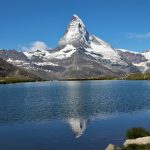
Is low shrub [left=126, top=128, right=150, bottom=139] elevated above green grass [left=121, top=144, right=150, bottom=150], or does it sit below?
above

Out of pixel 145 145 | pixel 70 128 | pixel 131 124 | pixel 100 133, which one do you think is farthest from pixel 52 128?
pixel 145 145

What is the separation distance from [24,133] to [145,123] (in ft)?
83.4

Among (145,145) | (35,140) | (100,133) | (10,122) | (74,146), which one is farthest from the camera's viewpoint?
(10,122)

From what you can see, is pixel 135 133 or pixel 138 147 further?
pixel 135 133

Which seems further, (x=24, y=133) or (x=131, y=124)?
(x=131, y=124)

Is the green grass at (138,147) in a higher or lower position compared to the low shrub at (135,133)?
lower

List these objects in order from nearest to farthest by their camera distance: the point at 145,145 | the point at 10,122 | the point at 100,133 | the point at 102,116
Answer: the point at 145,145 < the point at 100,133 < the point at 10,122 < the point at 102,116

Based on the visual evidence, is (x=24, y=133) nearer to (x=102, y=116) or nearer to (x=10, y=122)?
(x=10, y=122)

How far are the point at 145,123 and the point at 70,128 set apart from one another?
620 inches

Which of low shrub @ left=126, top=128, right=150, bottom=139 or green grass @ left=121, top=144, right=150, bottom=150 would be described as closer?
green grass @ left=121, top=144, right=150, bottom=150

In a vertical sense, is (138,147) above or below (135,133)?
below

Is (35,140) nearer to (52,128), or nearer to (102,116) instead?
(52,128)

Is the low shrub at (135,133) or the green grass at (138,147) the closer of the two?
the green grass at (138,147)

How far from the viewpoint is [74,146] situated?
56.2 metres
